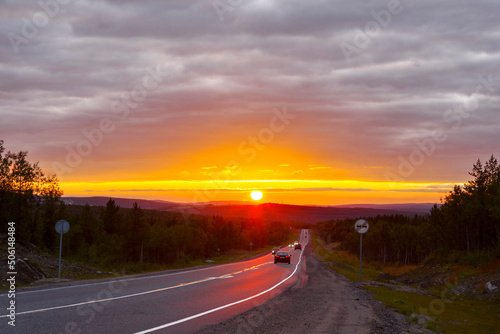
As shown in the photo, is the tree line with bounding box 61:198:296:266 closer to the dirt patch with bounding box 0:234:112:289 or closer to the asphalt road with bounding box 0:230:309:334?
the dirt patch with bounding box 0:234:112:289

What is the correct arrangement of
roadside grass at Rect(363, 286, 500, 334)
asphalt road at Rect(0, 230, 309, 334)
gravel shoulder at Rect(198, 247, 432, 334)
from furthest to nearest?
roadside grass at Rect(363, 286, 500, 334) → gravel shoulder at Rect(198, 247, 432, 334) → asphalt road at Rect(0, 230, 309, 334)

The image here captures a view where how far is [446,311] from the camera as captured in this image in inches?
832

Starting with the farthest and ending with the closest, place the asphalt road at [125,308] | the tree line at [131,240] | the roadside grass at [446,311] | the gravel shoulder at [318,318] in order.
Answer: the tree line at [131,240] → the roadside grass at [446,311] → the gravel shoulder at [318,318] → the asphalt road at [125,308]

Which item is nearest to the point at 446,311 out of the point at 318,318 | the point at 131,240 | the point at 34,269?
the point at 318,318

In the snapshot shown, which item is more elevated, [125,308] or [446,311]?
[125,308]

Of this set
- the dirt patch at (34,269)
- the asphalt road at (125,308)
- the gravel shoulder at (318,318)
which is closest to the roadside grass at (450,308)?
the gravel shoulder at (318,318)

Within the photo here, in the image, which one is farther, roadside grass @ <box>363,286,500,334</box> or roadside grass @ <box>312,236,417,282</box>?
roadside grass @ <box>312,236,417,282</box>

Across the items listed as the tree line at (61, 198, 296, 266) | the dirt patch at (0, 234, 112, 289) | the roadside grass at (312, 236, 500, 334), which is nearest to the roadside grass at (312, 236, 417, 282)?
the roadside grass at (312, 236, 500, 334)

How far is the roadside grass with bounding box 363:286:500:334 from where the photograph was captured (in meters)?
14.8

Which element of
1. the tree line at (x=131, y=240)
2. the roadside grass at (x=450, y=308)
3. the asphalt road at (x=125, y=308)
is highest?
the asphalt road at (x=125, y=308)

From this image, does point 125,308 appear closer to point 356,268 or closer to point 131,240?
point 356,268

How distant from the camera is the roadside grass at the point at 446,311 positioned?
48.5 feet

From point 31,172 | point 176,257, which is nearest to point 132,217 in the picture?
point 176,257

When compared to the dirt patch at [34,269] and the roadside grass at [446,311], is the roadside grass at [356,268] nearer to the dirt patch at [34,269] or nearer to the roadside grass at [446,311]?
the roadside grass at [446,311]
